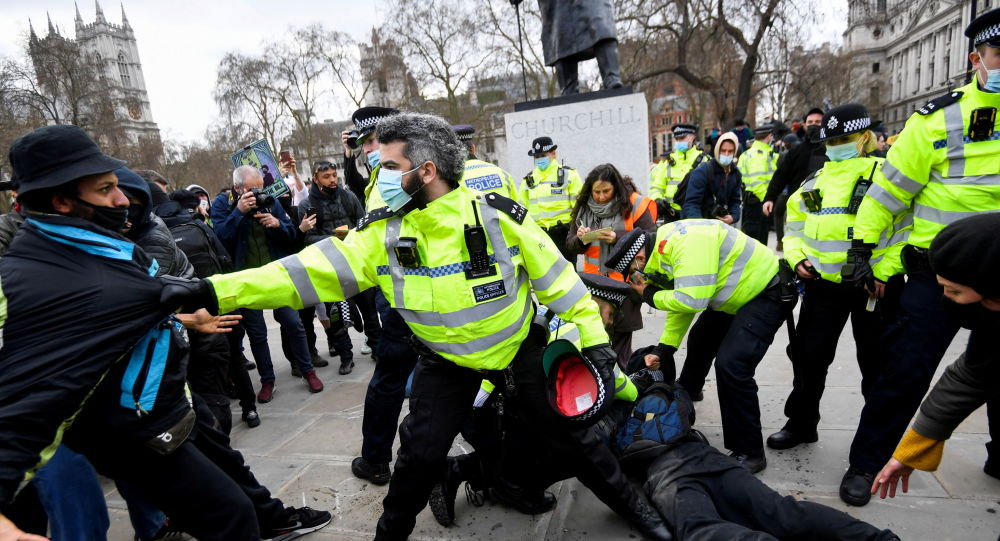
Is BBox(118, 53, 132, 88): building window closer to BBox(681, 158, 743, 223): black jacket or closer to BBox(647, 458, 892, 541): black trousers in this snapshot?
BBox(681, 158, 743, 223): black jacket

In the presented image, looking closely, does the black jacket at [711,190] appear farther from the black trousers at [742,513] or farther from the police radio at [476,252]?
the police radio at [476,252]

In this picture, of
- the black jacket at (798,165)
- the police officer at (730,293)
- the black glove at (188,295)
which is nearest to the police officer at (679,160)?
the black jacket at (798,165)

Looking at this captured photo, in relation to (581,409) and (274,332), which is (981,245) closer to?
(581,409)

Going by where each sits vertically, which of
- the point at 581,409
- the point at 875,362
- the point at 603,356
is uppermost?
the point at 603,356

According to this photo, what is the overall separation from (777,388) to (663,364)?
1354 millimetres

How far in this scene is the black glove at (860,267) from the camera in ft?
9.09

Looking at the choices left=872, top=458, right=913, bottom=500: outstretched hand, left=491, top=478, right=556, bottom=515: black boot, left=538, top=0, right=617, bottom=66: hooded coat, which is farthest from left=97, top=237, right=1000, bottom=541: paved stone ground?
left=538, top=0, right=617, bottom=66: hooded coat

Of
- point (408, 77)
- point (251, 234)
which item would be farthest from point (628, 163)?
point (408, 77)

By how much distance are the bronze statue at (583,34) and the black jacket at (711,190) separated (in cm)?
153

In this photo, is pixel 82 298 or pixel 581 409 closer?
pixel 82 298

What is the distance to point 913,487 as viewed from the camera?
2.60 meters

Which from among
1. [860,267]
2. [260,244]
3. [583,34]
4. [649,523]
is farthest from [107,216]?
[583,34]

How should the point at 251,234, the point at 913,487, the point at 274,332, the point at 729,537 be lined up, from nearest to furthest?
the point at 729,537
the point at 913,487
the point at 251,234
the point at 274,332

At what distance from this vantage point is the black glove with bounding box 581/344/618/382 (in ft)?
7.08
